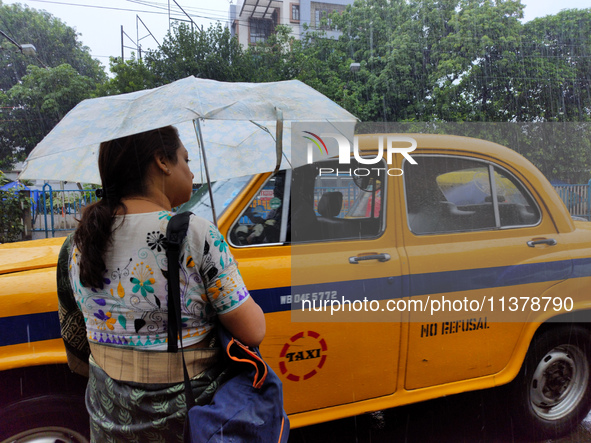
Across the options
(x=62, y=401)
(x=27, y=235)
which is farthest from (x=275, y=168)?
(x=27, y=235)

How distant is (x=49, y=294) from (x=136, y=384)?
998 millimetres

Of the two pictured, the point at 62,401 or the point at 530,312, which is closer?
the point at 62,401

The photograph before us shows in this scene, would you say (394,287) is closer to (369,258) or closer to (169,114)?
(369,258)

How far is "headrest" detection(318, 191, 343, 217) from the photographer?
2.67 metres

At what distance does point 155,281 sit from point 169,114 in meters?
0.58

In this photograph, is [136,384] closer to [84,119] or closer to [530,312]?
[84,119]

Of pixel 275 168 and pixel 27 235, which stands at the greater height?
pixel 275 168

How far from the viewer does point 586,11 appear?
22.5m

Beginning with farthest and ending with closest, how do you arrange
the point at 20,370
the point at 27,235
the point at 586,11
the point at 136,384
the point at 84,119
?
the point at 586,11 < the point at 27,235 < the point at 20,370 < the point at 84,119 < the point at 136,384

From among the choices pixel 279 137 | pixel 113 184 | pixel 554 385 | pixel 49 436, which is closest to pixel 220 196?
pixel 279 137

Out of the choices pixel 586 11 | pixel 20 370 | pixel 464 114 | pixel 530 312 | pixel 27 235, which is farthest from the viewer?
pixel 586 11

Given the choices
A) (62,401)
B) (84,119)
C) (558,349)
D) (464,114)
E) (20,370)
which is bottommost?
(558,349)

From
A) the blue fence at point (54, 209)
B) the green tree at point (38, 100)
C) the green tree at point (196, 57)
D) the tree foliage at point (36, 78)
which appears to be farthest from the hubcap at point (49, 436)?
the green tree at point (38, 100)

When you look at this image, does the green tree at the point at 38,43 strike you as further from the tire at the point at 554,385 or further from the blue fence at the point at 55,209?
the tire at the point at 554,385
